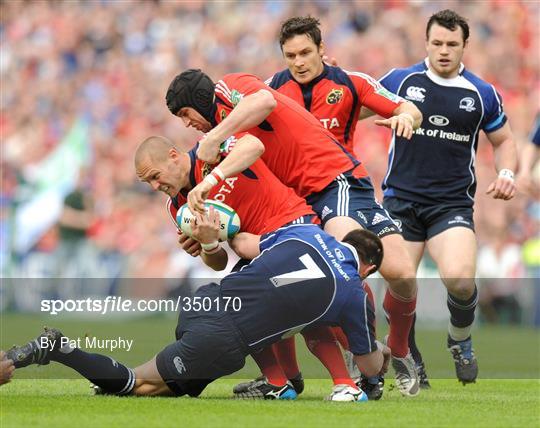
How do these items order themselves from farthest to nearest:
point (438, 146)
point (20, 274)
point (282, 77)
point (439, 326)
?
1. point (20, 274)
2. point (439, 326)
3. point (438, 146)
4. point (282, 77)

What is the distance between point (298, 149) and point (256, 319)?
1.36 metres

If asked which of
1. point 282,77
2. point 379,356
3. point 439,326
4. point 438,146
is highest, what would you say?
point 282,77

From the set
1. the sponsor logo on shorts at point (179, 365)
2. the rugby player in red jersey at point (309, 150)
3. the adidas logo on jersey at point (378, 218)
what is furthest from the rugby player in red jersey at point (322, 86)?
the sponsor logo on shorts at point (179, 365)

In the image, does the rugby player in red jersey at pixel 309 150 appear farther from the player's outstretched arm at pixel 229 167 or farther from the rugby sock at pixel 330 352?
the rugby sock at pixel 330 352

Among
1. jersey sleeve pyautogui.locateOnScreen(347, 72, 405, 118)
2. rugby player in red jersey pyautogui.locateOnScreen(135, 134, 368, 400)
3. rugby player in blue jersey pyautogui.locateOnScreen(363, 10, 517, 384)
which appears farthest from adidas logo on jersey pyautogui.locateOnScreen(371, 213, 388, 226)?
rugby player in blue jersey pyautogui.locateOnScreen(363, 10, 517, 384)

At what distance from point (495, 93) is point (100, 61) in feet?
45.6

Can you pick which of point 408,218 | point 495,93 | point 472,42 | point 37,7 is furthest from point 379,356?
point 37,7

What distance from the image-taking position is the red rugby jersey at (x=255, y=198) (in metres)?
7.84

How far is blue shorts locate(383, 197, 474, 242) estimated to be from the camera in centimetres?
977

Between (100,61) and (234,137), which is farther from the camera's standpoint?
(100,61)

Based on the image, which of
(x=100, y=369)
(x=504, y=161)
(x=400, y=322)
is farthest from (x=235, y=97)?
(x=504, y=161)

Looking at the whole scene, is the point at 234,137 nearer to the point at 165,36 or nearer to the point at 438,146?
the point at 438,146

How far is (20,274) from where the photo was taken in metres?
19.8

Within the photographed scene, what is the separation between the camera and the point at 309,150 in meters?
8.27
